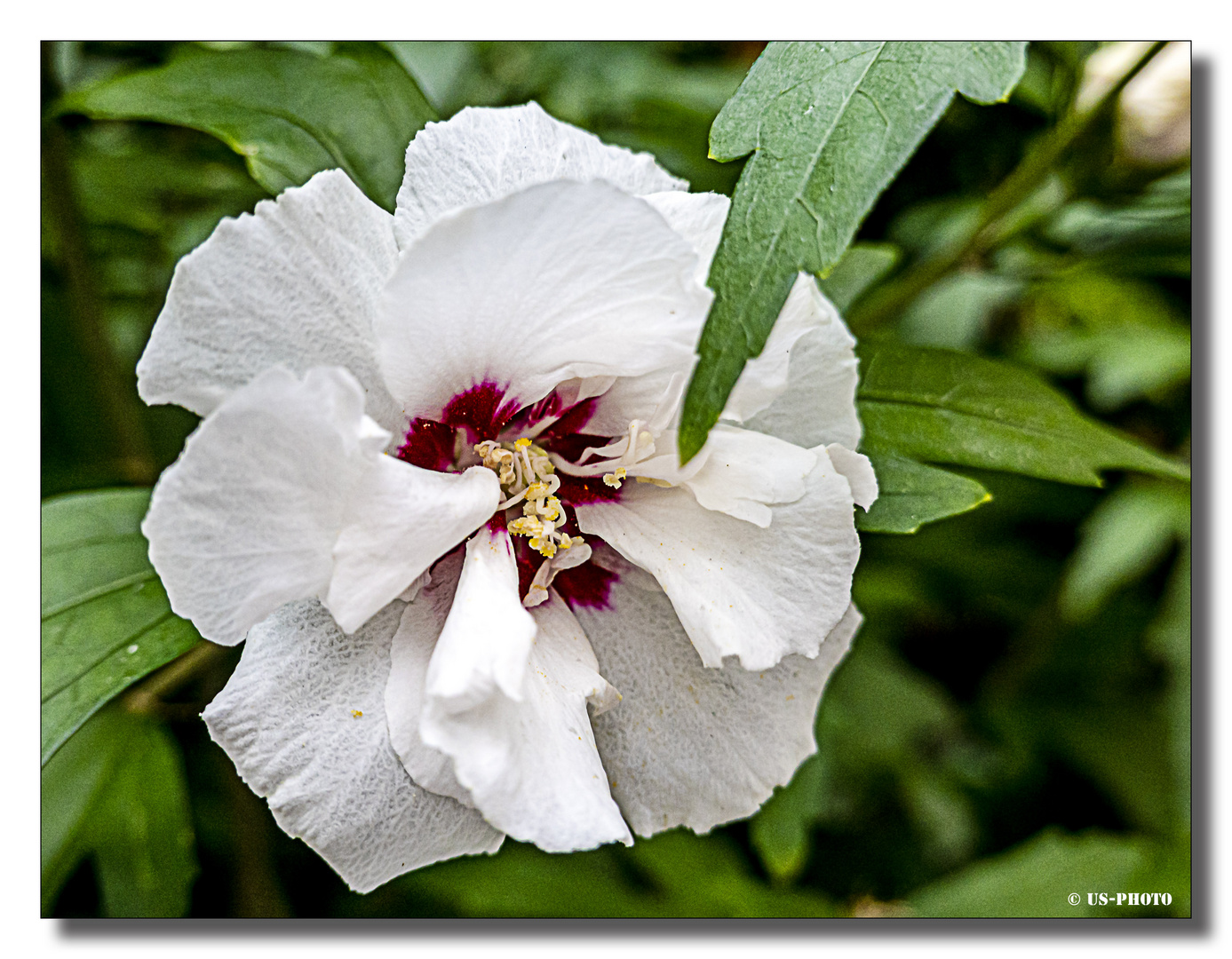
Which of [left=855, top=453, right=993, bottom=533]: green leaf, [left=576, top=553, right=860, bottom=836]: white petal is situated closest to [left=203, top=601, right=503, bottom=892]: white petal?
[left=576, top=553, right=860, bottom=836]: white petal

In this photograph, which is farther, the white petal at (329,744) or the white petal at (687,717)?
the white petal at (687,717)

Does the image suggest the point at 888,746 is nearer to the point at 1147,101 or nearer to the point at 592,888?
the point at 592,888

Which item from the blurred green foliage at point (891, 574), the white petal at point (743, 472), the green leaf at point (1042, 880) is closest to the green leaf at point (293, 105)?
the blurred green foliage at point (891, 574)

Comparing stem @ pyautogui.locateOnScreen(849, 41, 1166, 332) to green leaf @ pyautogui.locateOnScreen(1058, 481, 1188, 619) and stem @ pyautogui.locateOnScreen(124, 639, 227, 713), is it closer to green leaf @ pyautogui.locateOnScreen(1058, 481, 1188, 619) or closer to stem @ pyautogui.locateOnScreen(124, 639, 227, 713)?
green leaf @ pyautogui.locateOnScreen(1058, 481, 1188, 619)

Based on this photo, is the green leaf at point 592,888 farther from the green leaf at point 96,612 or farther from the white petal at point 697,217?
the white petal at point 697,217

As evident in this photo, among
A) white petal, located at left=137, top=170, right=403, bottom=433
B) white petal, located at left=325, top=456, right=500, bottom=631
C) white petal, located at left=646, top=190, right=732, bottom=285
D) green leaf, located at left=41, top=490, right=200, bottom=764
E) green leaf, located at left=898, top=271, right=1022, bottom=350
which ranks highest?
white petal, located at left=137, top=170, right=403, bottom=433
